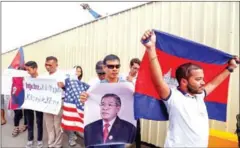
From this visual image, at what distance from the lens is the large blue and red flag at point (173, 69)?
245 cm

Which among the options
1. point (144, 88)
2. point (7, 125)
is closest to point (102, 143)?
point (144, 88)

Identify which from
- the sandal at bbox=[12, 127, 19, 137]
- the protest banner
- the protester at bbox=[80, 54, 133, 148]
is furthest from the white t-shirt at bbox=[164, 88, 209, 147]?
the sandal at bbox=[12, 127, 19, 137]

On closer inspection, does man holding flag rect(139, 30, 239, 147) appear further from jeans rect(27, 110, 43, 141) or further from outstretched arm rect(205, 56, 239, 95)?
jeans rect(27, 110, 43, 141)

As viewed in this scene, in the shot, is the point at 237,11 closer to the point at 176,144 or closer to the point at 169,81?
the point at 169,81

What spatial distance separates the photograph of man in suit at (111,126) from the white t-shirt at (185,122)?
110cm

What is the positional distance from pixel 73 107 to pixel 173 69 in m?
2.18

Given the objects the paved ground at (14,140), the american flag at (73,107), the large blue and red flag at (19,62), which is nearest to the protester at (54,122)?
the american flag at (73,107)

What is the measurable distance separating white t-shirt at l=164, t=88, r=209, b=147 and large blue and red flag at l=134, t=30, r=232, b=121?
1.06 feet

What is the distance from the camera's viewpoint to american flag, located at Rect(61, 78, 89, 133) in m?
4.26

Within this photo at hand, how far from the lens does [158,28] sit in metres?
4.98

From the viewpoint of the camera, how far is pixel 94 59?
23.5 feet

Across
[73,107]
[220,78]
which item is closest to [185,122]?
[220,78]

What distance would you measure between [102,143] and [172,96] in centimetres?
141

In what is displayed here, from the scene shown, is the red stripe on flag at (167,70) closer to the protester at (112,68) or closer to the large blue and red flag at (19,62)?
the protester at (112,68)
